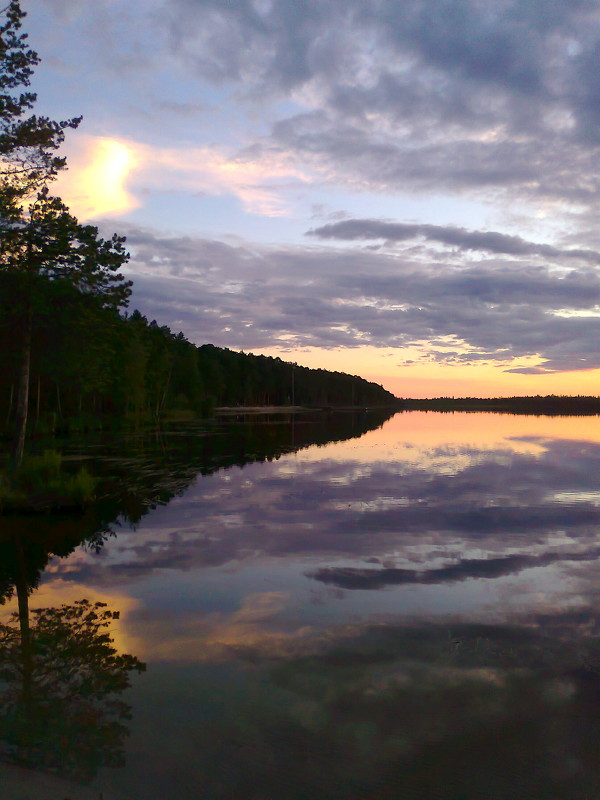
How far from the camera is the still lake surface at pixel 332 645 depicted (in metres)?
5.66

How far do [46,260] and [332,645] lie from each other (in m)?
20.2

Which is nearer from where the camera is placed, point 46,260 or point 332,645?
point 332,645

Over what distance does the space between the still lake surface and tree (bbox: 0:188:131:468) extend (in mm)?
8875

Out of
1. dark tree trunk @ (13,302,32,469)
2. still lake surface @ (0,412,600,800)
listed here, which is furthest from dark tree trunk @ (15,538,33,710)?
dark tree trunk @ (13,302,32,469)

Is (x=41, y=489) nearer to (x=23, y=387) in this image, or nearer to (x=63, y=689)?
(x=23, y=387)

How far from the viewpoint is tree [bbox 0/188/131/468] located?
2247 centimetres

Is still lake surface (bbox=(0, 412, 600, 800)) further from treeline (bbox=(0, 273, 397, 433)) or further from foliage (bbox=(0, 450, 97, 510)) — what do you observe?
treeline (bbox=(0, 273, 397, 433))

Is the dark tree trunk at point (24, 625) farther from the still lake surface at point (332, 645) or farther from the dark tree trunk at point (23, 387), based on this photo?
the dark tree trunk at point (23, 387)

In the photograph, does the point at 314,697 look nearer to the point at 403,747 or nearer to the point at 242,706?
the point at 242,706

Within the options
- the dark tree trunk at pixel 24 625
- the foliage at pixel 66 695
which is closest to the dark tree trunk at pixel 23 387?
the dark tree trunk at pixel 24 625

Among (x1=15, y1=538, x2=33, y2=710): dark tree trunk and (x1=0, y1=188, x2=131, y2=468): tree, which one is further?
(x1=0, y1=188, x2=131, y2=468): tree

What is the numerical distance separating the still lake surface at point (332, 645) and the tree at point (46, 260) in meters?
8.87

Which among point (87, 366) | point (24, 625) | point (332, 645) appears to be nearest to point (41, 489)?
point (24, 625)

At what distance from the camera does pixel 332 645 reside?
886 centimetres
